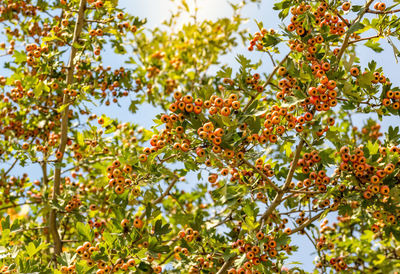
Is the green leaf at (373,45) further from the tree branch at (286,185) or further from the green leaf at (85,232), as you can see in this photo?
the green leaf at (85,232)

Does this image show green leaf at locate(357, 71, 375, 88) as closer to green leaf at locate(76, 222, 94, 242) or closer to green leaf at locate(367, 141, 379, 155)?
green leaf at locate(367, 141, 379, 155)

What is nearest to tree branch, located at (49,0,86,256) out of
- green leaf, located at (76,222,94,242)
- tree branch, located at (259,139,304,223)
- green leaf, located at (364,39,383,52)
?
green leaf, located at (76,222,94,242)

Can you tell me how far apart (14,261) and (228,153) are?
2124 mm

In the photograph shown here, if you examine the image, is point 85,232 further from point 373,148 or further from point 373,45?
point 373,45

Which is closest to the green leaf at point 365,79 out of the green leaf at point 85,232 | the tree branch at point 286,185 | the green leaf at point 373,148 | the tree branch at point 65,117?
the green leaf at point 373,148

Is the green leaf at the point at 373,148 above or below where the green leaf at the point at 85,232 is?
above

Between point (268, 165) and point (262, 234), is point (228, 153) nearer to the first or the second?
point (262, 234)

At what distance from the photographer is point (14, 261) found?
3.50m

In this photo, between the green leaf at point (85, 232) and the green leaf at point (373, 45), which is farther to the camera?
the green leaf at point (373, 45)

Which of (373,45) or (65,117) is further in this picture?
(65,117)

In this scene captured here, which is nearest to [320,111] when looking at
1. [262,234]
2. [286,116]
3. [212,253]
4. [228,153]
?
[286,116]

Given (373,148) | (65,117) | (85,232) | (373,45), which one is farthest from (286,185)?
(65,117)

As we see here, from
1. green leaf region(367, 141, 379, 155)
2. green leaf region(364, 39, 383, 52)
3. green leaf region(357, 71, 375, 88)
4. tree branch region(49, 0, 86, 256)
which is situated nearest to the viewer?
green leaf region(357, 71, 375, 88)

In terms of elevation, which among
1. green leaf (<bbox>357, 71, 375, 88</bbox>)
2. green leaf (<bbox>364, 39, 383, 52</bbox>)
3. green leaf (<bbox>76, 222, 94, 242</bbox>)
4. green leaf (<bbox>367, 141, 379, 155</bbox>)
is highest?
green leaf (<bbox>364, 39, 383, 52</bbox>)
